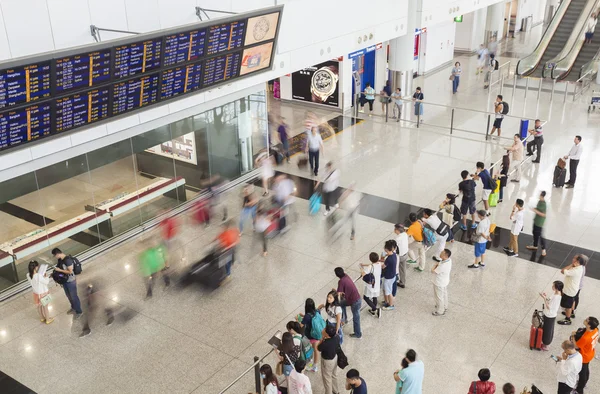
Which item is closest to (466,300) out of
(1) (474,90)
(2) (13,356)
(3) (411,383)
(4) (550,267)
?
(4) (550,267)

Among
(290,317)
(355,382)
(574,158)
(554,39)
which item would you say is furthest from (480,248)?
(554,39)

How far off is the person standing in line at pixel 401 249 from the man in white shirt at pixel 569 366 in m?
3.27

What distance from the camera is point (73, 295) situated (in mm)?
9953

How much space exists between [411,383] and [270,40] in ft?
23.8

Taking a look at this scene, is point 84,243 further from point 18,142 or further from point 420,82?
point 420,82

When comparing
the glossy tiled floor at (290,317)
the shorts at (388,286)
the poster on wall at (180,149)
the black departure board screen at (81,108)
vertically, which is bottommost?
the glossy tiled floor at (290,317)

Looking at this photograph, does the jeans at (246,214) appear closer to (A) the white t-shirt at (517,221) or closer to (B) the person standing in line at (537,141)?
(A) the white t-shirt at (517,221)

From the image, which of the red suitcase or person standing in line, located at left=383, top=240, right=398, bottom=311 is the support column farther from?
the red suitcase

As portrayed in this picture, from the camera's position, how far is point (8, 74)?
7.30 metres

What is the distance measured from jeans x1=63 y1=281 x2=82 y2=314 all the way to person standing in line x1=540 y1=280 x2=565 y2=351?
743cm

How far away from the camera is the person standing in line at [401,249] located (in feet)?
32.9

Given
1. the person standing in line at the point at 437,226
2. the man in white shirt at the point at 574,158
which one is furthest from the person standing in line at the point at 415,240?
the man in white shirt at the point at 574,158

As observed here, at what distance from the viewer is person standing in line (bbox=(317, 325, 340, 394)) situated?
25.2ft

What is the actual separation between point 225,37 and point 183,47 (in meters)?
0.98
